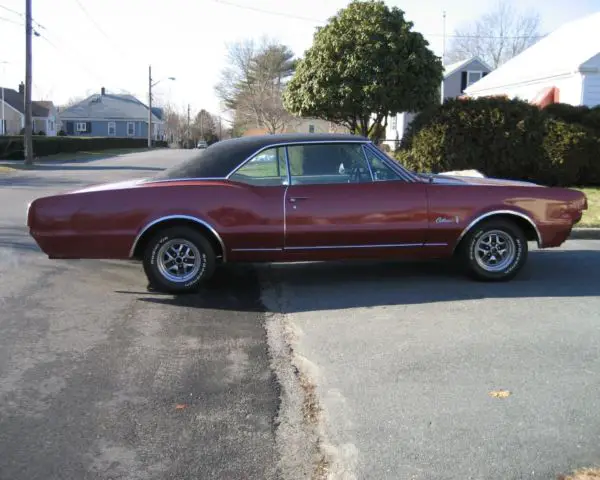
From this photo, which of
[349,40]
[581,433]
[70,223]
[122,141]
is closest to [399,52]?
[349,40]

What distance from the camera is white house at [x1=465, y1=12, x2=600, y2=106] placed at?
58.9ft

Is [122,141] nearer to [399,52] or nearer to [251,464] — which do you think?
[399,52]

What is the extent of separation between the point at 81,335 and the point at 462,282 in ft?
13.0

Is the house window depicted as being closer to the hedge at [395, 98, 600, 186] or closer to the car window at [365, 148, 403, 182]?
the hedge at [395, 98, 600, 186]

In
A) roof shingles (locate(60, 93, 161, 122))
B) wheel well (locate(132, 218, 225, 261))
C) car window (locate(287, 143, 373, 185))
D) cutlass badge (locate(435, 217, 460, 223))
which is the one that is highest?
roof shingles (locate(60, 93, 161, 122))

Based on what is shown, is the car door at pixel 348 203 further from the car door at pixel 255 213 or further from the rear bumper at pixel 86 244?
the rear bumper at pixel 86 244

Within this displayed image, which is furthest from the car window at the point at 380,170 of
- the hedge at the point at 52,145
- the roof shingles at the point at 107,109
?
the roof shingles at the point at 107,109

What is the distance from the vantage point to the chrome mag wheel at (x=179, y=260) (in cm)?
629

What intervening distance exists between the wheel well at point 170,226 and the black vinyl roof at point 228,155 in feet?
1.62

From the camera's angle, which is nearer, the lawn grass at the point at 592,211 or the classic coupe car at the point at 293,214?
the classic coupe car at the point at 293,214

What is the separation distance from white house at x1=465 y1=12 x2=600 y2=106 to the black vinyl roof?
505 inches

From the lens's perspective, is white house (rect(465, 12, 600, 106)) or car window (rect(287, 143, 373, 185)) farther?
white house (rect(465, 12, 600, 106))

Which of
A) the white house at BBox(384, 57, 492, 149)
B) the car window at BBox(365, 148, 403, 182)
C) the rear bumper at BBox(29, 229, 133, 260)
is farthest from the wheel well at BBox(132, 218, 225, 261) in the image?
the white house at BBox(384, 57, 492, 149)

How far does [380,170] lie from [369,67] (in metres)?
9.62
